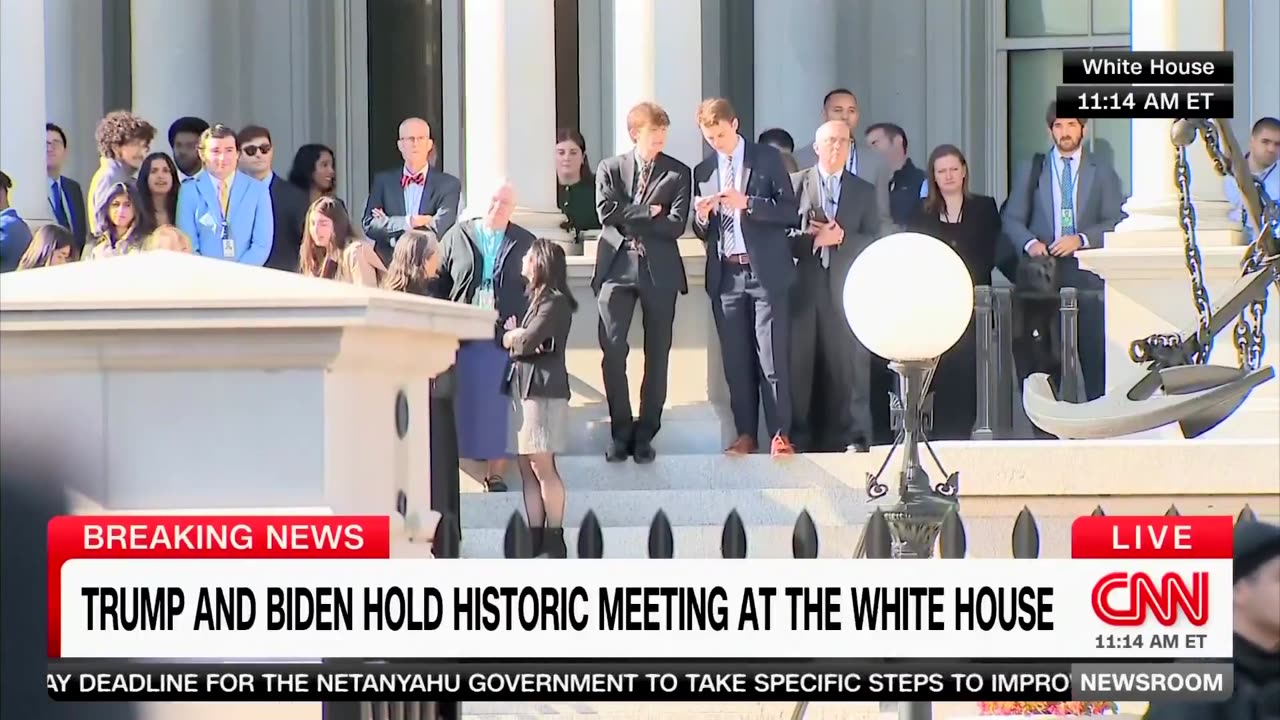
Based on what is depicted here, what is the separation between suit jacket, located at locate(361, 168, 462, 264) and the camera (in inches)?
495

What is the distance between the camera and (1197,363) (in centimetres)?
705

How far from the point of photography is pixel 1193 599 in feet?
15.6

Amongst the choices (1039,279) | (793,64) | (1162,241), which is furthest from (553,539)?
(793,64)

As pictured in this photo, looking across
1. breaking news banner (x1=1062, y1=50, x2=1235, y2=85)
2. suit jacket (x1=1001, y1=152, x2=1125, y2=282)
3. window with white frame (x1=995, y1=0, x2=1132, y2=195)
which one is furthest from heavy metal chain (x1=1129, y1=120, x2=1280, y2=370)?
window with white frame (x1=995, y1=0, x2=1132, y2=195)

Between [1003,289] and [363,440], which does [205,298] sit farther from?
[1003,289]

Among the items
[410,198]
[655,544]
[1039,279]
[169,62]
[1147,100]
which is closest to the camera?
[655,544]

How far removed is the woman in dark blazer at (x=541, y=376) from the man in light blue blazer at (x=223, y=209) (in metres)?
1.91

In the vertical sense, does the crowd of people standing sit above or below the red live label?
above

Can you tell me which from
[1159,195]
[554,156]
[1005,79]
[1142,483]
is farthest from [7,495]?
[1005,79]

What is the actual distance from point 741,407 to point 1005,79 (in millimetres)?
7163

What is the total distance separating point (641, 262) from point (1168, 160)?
3219mm

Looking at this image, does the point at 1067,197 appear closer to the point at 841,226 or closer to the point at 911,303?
the point at 841,226

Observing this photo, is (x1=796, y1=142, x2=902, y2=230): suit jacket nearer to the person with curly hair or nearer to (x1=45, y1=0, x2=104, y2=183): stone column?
the person with curly hair

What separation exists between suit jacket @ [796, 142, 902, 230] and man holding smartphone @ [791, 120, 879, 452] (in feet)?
0.47
